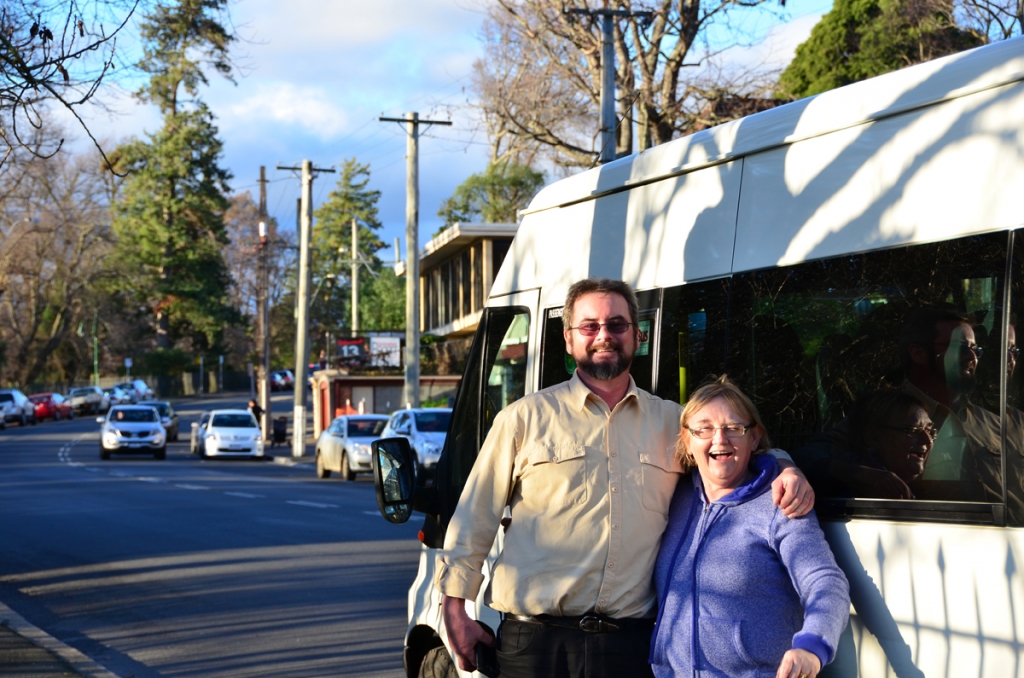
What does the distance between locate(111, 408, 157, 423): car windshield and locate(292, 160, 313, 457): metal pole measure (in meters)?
4.41

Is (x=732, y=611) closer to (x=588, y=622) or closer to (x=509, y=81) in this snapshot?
(x=588, y=622)

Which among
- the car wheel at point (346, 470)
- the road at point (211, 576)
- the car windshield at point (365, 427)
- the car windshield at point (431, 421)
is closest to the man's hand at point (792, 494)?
the road at point (211, 576)

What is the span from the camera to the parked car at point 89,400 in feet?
224

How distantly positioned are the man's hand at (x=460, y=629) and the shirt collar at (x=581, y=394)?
670 mm

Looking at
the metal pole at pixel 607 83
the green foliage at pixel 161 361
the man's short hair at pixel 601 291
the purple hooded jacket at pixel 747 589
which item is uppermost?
the metal pole at pixel 607 83

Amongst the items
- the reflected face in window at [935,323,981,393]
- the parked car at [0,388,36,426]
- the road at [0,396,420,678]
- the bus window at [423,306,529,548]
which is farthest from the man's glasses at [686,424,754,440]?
the parked car at [0,388,36,426]

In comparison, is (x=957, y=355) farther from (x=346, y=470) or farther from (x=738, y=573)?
(x=346, y=470)

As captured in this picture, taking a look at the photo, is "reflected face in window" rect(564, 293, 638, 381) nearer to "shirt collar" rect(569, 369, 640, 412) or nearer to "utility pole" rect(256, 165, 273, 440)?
"shirt collar" rect(569, 369, 640, 412)

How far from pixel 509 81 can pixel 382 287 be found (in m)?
39.6

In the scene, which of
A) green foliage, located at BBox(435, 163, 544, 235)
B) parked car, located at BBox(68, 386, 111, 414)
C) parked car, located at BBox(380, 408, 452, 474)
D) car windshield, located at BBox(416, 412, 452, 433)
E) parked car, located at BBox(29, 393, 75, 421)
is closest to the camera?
parked car, located at BBox(380, 408, 452, 474)

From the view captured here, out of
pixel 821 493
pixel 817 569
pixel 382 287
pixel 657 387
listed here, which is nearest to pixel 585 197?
pixel 657 387

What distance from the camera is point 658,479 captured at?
3.38 m

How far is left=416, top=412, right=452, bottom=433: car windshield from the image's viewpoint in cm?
2364

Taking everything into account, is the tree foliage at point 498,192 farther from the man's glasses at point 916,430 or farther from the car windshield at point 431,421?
the man's glasses at point 916,430
